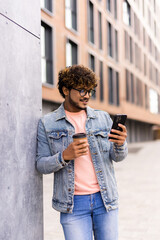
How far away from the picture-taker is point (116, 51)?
27.4 meters

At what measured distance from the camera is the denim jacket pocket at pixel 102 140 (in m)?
2.56

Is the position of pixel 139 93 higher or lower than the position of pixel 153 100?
lower

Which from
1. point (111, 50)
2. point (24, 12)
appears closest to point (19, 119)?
point (24, 12)

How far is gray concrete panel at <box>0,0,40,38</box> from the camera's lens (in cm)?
239

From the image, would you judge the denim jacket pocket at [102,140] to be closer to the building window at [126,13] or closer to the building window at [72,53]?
the building window at [72,53]

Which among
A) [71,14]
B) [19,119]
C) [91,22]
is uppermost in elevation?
[91,22]

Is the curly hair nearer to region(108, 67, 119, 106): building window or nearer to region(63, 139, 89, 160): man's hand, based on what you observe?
region(63, 139, 89, 160): man's hand

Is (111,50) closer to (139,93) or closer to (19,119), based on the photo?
(139,93)

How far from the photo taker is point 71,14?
63.9ft

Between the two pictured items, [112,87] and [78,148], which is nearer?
[78,148]

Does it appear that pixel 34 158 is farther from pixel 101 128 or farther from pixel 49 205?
pixel 49 205

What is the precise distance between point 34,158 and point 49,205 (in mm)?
4754

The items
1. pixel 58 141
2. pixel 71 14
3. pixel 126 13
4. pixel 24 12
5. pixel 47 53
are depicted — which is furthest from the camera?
pixel 126 13

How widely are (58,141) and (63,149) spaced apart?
2.7 inches
